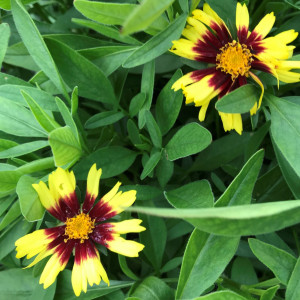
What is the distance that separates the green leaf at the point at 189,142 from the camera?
0.53m

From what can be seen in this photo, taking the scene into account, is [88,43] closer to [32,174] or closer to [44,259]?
[32,174]

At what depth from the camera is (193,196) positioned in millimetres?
584

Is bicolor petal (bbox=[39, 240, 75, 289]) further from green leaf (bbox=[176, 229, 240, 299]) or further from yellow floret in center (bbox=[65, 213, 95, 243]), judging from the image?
green leaf (bbox=[176, 229, 240, 299])

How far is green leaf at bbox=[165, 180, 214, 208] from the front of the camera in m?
0.56

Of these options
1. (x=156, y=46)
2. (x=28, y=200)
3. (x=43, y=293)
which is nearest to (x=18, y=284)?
(x=43, y=293)

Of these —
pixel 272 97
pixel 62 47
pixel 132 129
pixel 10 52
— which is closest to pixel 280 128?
pixel 272 97

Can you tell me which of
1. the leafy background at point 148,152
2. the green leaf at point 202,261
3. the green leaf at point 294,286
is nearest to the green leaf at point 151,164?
the leafy background at point 148,152

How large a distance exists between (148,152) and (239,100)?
19 cm

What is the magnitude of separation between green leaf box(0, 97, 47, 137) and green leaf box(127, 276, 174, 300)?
0.78ft

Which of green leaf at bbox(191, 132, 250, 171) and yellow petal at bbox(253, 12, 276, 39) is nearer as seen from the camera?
yellow petal at bbox(253, 12, 276, 39)

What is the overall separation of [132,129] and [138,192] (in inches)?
3.5

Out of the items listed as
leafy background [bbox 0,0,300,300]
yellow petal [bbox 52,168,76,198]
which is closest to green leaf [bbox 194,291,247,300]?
leafy background [bbox 0,0,300,300]

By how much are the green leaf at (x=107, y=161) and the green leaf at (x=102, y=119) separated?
A: 4 cm

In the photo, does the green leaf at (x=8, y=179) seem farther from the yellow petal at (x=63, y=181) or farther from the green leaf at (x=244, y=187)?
the green leaf at (x=244, y=187)
